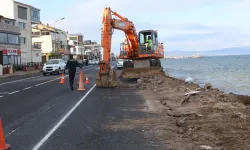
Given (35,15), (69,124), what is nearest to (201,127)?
(69,124)

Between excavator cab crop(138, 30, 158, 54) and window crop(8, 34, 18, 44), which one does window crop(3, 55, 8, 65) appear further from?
excavator cab crop(138, 30, 158, 54)

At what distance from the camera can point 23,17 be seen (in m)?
66.1

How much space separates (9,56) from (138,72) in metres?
30.5

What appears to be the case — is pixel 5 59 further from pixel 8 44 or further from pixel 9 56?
pixel 8 44

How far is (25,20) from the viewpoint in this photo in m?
66.6

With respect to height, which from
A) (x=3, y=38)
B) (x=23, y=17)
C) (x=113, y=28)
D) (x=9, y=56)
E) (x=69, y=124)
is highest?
(x=23, y=17)

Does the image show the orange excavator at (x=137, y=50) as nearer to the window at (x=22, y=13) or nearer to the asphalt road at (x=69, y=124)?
the asphalt road at (x=69, y=124)

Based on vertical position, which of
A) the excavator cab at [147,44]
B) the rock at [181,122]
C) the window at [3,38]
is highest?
the window at [3,38]

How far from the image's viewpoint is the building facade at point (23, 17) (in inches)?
2486


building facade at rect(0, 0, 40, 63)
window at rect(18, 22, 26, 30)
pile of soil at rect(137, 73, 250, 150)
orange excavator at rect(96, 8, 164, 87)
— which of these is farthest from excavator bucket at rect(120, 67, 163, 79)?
window at rect(18, 22, 26, 30)

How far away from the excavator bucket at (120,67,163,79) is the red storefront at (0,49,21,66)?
88.8 feet

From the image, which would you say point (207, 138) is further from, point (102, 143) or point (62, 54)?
point (62, 54)

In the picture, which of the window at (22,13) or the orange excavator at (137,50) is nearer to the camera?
the orange excavator at (137,50)

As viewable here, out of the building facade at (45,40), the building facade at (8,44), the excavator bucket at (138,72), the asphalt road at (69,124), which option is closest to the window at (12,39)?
the building facade at (8,44)
